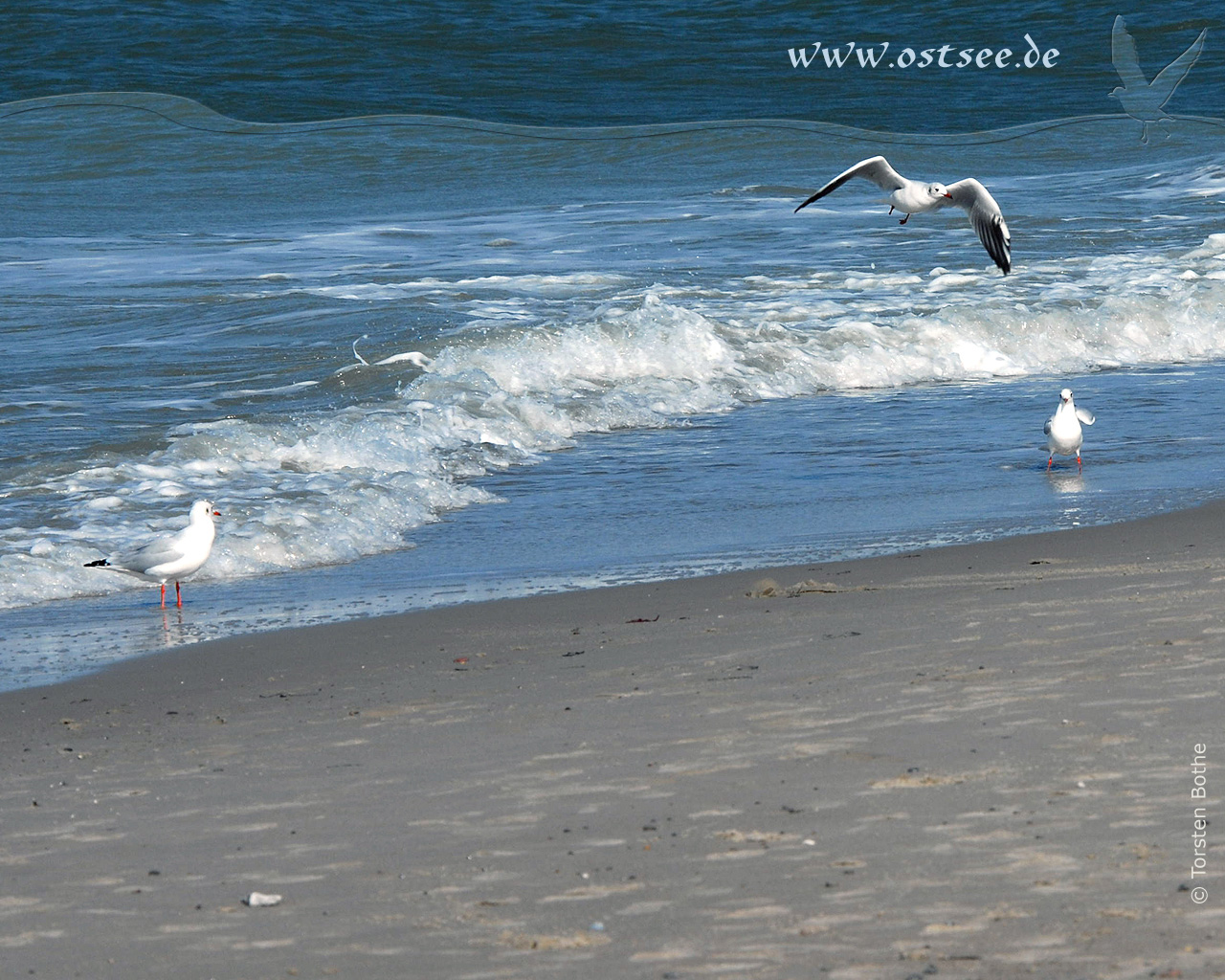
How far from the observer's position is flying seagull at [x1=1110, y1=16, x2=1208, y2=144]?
30.2 metres

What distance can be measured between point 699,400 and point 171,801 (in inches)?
258

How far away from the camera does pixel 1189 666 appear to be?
371 centimetres

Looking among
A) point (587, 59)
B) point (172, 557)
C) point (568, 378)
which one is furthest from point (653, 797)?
point (587, 59)

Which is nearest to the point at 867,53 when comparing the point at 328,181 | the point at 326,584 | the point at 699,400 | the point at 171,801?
the point at 328,181

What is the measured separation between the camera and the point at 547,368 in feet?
33.3

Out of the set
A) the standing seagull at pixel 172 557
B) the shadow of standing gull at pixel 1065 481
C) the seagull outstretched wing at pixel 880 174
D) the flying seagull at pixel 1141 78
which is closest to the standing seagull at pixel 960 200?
the seagull outstretched wing at pixel 880 174

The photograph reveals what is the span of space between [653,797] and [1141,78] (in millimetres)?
33114

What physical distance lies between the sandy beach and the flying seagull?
27228mm

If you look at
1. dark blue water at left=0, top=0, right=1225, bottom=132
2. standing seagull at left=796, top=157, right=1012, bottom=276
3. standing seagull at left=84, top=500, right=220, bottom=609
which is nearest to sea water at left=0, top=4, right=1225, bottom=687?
standing seagull at left=84, top=500, right=220, bottom=609

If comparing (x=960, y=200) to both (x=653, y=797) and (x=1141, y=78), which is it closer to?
(x=653, y=797)

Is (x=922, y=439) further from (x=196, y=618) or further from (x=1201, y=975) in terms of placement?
(x=1201, y=975)

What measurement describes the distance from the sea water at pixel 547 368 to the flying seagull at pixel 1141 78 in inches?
214

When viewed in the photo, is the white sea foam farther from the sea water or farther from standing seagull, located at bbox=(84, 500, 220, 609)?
standing seagull, located at bbox=(84, 500, 220, 609)

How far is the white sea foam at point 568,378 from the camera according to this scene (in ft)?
21.5
